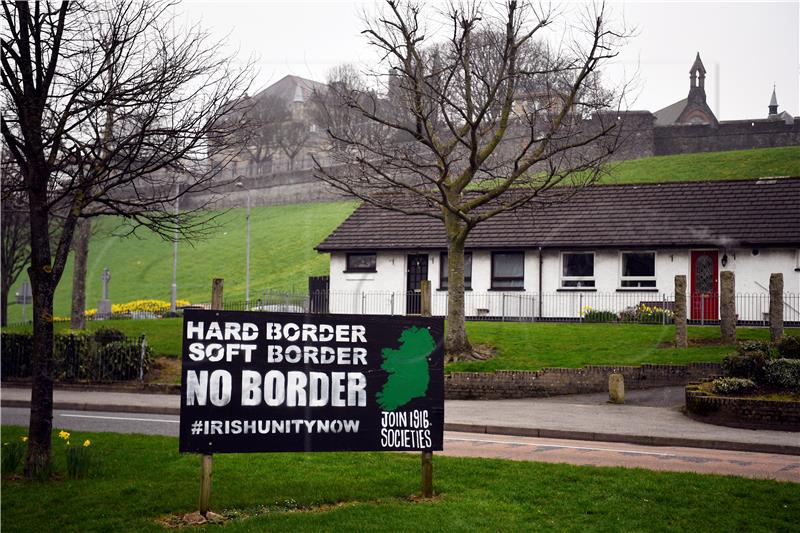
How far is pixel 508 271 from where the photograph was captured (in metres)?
36.3

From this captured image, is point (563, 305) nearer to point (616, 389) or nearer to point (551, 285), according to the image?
point (551, 285)

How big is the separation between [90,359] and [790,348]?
18167mm

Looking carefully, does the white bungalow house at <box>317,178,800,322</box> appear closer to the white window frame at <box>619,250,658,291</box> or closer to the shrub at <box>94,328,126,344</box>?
the white window frame at <box>619,250,658,291</box>

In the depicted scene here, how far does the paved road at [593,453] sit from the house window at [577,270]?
19.6 m

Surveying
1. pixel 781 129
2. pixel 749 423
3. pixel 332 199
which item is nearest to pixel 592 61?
pixel 749 423

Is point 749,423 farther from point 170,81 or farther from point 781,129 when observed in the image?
point 781,129

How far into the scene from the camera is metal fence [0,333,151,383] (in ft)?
82.6

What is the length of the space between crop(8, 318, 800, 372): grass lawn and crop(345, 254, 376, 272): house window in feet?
23.8

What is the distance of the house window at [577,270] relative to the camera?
3516 centimetres

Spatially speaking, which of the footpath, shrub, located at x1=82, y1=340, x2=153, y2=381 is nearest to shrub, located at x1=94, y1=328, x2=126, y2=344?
shrub, located at x1=82, y1=340, x2=153, y2=381

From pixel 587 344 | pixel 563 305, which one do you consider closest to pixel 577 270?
pixel 563 305

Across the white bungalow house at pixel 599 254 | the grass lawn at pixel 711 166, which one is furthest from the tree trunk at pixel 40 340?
the grass lawn at pixel 711 166

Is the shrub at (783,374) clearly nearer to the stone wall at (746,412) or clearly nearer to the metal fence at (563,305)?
the stone wall at (746,412)

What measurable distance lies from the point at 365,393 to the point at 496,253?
89.2 feet
